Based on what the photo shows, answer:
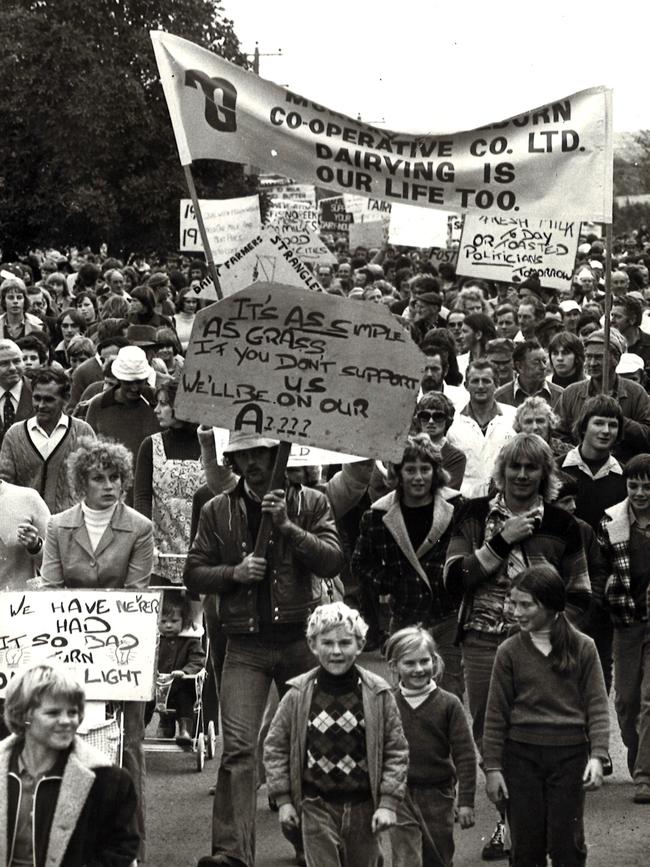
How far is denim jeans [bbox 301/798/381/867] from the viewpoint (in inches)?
270

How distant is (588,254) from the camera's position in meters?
32.0

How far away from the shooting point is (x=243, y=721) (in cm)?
784

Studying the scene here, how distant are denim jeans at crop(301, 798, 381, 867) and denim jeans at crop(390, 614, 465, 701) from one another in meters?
1.78

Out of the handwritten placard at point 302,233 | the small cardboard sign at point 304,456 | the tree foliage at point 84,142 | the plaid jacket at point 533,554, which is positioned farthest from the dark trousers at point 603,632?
the tree foliage at point 84,142

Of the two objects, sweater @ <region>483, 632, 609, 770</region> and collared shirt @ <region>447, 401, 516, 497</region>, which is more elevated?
collared shirt @ <region>447, 401, 516, 497</region>

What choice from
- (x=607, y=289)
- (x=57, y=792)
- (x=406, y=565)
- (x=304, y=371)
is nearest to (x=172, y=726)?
(x=406, y=565)

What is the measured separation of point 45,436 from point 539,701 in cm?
413

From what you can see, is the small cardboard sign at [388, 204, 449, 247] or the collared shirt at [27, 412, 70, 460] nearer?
the collared shirt at [27, 412, 70, 460]

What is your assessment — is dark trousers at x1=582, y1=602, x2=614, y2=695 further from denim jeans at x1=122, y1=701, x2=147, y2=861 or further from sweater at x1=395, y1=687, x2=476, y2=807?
denim jeans at x1=122, y1=701, x2=147, y2=861

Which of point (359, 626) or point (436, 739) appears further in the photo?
point (436, 739)

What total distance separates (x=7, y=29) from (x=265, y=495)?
37.9 metres

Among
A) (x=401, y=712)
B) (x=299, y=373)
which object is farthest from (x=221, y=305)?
(x=401, y=712)

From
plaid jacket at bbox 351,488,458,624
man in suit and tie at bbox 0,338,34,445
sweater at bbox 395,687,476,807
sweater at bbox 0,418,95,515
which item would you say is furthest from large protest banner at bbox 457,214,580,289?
sweater at bbox 395,687,476,807

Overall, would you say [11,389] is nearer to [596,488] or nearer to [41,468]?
[41,468]
